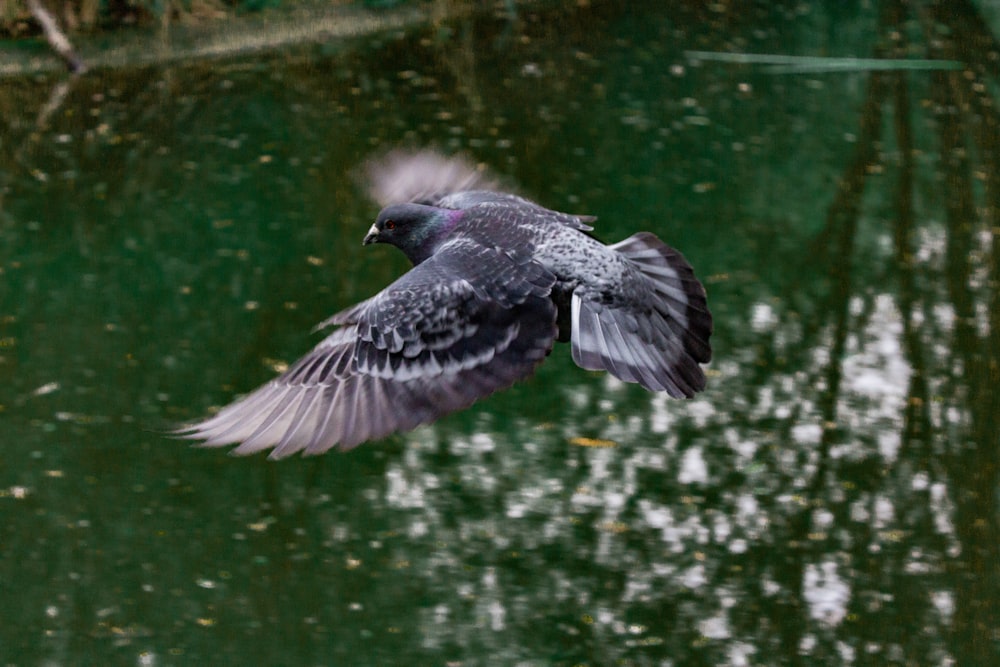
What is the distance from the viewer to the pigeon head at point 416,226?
3910mm

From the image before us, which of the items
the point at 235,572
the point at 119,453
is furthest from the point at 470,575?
the point at 119,453

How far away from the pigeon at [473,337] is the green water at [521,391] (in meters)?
2.27

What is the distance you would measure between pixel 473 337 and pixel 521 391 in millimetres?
3648

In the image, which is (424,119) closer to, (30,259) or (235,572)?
(30,259)

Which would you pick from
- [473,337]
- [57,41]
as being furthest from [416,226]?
[57,41]

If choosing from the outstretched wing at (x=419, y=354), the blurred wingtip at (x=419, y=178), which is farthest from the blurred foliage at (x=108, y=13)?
the outstretched wing at (x=419, y=354)

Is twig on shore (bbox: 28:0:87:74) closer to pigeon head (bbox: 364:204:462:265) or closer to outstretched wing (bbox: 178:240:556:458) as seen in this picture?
pigeon head (bbox: 364:204:462:265)

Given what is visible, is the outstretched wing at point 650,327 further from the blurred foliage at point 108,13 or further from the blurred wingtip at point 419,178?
the blurred foliage at point 108,13

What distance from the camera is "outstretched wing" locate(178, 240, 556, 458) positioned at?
3467mm

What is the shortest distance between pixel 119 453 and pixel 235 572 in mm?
1048

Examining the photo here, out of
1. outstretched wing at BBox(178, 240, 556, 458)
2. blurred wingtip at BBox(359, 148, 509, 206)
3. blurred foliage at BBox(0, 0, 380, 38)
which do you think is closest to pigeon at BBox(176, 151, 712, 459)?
outstretched wing at BBox(178, 240, 556, 458)

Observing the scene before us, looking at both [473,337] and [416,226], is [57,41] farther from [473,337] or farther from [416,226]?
[473,337]

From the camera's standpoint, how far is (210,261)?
26.9ft

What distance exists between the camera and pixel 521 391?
725 cm
